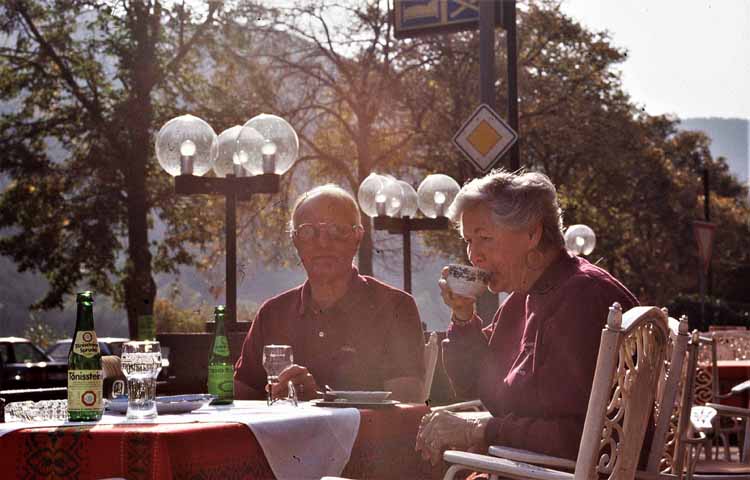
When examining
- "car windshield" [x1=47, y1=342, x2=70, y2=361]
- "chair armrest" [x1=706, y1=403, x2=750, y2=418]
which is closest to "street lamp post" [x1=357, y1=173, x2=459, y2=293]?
"chair armrest" [x1=706, y1=403, x2=750, y2=418]

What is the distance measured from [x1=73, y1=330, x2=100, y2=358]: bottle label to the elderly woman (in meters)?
1.02

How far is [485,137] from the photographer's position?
11398mm

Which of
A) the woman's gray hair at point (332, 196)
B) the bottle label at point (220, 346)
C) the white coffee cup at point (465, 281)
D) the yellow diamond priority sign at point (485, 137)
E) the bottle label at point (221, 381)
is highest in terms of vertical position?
the yellow diamond priority sign at point (485, 137)

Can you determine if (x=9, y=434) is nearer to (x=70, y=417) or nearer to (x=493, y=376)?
(x=70, y=417)

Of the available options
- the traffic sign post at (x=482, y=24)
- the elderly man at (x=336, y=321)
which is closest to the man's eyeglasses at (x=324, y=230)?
the elderly man at (x=336, y=321)

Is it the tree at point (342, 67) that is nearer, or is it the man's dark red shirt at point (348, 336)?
the man's dark red shirt at point (348, 336)

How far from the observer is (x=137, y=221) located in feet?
102

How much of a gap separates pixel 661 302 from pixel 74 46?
2376 cm

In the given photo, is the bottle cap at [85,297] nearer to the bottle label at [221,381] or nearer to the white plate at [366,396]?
the bottle label at [221,381]

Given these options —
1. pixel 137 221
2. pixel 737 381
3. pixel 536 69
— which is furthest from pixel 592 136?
pixel 737 381

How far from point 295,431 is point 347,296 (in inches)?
66.8

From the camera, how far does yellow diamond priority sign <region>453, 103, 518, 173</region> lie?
37.2 feet

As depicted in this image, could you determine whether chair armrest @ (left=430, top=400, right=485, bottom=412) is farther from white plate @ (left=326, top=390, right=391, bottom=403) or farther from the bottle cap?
the bottle cap

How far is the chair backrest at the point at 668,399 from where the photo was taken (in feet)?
12.4
